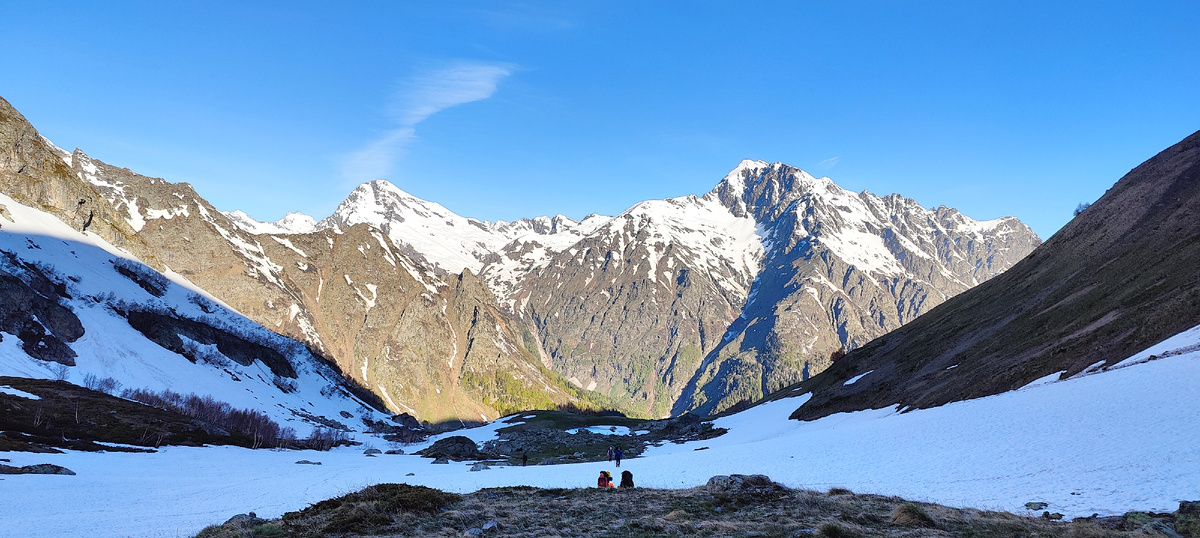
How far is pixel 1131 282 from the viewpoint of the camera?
2365 inches

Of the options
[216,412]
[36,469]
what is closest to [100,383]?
[216,412]

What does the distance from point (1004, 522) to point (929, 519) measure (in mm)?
2166

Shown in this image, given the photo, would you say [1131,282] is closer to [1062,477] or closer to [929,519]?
[1062,477]

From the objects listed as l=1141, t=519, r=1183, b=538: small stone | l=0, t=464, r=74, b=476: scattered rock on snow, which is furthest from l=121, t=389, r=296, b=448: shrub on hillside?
l=1141, t=519, r=1183, b=538: small stone

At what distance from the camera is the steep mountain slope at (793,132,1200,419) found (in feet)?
159

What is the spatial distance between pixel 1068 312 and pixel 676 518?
208 feet

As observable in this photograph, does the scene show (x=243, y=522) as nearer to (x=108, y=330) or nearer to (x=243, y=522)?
(x=243, y=522)

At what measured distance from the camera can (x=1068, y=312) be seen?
6294cm

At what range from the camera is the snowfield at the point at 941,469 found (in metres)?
24.1

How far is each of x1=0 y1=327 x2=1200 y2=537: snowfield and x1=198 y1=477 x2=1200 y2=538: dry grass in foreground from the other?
13.4 ft

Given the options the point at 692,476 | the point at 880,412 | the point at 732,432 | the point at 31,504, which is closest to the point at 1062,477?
the point at 692,476

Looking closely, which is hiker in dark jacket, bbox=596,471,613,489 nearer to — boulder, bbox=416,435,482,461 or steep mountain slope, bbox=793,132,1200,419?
steep mountain slope, bbox=793,132,1200,419

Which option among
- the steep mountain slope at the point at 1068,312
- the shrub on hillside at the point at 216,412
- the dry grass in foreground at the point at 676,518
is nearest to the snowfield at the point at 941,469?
the dry grass in foreground at the point at 676,518

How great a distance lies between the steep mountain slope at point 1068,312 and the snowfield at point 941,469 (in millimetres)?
7200
